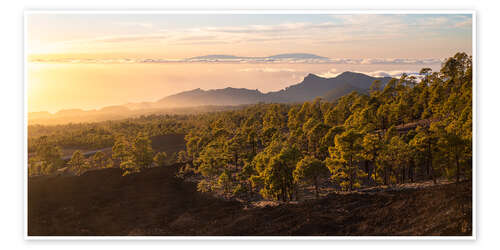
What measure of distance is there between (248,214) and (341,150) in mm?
→ 4993

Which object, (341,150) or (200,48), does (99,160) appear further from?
(341,150)

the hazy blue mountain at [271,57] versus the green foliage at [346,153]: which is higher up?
the hazy blue mountain at [271,57]

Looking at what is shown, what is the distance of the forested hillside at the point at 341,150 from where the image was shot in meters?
11.2

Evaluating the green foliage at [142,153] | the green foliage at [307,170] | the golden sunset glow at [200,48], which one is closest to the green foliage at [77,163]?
the green foliage at [142,153]

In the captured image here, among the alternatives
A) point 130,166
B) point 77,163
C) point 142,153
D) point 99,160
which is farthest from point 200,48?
point 99,160

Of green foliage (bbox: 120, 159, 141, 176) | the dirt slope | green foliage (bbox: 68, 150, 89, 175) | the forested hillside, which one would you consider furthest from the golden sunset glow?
green foliage (bbox: 68, 150, 89, 175)

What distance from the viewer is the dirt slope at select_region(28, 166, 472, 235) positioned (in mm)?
8117

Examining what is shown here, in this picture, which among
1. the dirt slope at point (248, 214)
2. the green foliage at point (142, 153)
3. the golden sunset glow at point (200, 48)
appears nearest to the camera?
the dirt slope at point (248, 214)

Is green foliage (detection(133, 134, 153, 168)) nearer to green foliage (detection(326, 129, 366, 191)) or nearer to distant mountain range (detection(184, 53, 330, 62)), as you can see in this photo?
distant mountain range (detection(184, 53, 330, 62))

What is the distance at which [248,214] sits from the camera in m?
10.1

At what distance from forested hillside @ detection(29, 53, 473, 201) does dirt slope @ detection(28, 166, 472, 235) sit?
126cm

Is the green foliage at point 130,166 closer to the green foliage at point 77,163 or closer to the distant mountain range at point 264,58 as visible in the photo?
the green foliage at point 77,163

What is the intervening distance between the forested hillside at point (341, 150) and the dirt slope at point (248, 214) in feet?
4.13
